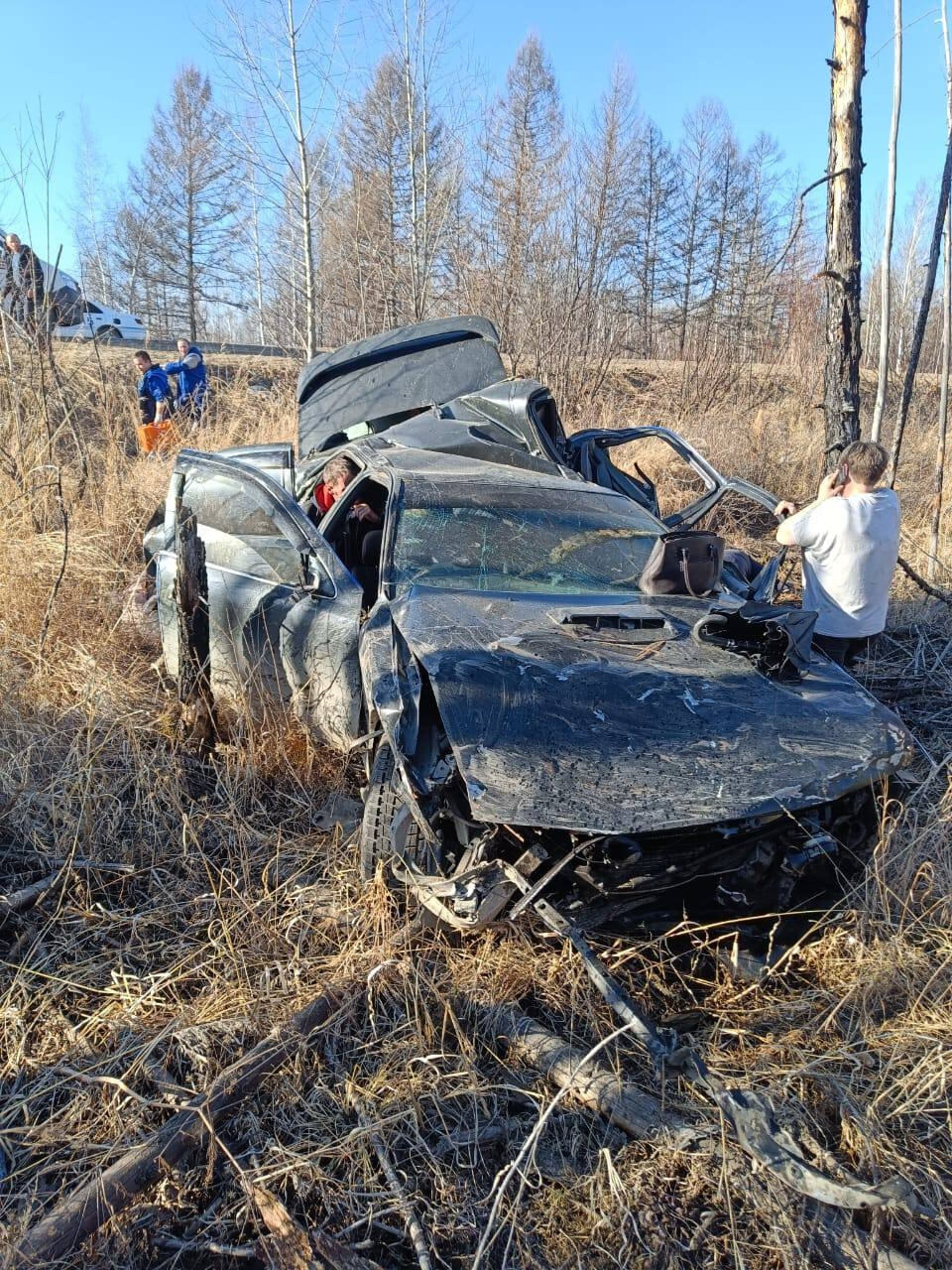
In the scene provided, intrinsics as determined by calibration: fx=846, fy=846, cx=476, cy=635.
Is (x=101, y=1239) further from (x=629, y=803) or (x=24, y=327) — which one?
(x=24, y=327)

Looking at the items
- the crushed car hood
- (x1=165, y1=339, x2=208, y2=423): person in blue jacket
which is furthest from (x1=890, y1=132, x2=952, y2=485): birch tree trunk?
(x1=165, y1=339, x2=208, y2=423): person in blue jacket

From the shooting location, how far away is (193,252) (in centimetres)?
2562

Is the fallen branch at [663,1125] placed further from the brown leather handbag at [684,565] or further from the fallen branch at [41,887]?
the brown leather handbag at [684,565]

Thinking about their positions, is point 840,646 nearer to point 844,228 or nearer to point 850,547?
point 850,547

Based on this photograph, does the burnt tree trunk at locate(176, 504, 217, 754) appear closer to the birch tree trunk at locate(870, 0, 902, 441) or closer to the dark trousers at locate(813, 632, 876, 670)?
the dark trousers at locate(813, 632, 876, 670)

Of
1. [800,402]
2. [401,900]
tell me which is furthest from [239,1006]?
[800,402]

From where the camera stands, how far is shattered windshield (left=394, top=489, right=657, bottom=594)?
391 cm

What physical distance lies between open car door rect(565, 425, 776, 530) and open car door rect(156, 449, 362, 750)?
7.99 feet

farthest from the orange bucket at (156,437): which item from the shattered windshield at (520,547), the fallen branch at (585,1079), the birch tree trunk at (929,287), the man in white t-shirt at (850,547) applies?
the fallen branch at (585,1079)

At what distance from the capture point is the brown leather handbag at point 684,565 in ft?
12.9

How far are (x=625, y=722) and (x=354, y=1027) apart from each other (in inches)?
51.9

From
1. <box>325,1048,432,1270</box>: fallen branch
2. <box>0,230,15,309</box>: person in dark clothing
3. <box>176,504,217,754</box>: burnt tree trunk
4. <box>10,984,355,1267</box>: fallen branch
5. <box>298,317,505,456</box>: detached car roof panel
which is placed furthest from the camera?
<box>298,317,505,456</box>: detached car roof panel

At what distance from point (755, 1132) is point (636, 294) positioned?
821 inches

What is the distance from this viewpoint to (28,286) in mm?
5984
